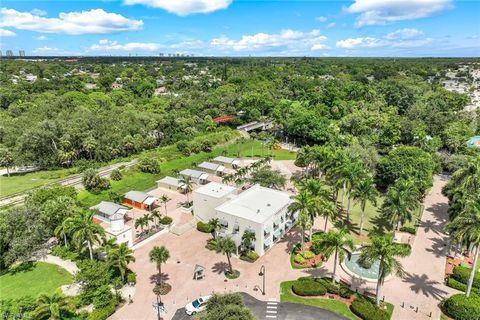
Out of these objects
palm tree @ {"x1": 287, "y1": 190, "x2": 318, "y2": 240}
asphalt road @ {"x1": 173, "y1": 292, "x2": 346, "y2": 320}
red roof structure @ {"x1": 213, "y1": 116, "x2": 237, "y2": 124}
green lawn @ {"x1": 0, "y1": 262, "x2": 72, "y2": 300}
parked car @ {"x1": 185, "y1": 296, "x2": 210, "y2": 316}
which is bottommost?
green lawn @ {"x1": 0, "y1": 262, "x2": 72, "y2": 300}

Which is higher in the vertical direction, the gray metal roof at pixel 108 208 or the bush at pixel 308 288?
the gray metal roof at pixel 108 208

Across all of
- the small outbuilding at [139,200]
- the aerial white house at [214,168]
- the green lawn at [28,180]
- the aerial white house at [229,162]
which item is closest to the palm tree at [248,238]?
the small outbuilding at [139,200]

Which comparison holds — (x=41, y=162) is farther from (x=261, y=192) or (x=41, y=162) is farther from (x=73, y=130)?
(x=261, y=192)

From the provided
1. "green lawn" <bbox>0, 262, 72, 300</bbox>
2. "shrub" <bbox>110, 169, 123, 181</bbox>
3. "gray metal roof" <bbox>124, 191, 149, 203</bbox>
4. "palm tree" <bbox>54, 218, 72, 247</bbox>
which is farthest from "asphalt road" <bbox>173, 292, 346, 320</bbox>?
"shrub" <bbox>110, 169, 123, 181</bbox>

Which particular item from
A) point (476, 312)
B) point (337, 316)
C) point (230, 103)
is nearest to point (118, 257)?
point (337, 316)

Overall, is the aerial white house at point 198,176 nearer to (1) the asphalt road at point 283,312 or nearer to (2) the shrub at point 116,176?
(2) the shrub at point 116,176

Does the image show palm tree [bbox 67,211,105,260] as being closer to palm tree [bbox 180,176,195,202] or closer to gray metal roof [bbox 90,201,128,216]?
gray metal roof [bbox 90,201,128,216]
